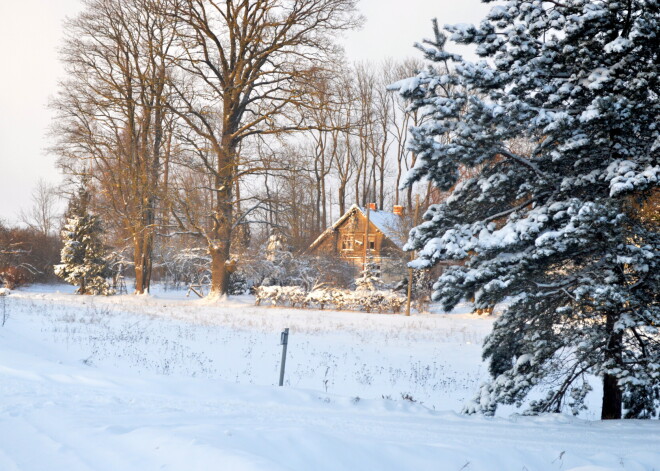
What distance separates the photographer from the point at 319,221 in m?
46.8

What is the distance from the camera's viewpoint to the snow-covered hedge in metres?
27.0

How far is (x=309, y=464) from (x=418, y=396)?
5.15 meters

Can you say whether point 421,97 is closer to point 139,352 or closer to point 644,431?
point 644,431

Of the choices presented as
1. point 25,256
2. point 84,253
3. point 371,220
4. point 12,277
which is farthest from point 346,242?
point 25,256

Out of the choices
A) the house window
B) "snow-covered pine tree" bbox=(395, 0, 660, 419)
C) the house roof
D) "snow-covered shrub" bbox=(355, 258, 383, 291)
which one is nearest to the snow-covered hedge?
"snow-covered shrub" bbox=(355, 258, 383, 291)

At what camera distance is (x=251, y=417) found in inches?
222

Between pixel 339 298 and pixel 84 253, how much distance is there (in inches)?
679

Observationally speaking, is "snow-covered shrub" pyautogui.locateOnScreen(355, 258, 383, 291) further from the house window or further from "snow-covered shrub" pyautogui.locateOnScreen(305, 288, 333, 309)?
the house window

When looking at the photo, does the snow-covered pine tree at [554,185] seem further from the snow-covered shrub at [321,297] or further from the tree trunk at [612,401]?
the snow-covered shrub at [321,297]

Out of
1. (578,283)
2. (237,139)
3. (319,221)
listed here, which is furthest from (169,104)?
(319,221)

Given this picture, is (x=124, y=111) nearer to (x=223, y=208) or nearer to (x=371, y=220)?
(x=223, y=208)

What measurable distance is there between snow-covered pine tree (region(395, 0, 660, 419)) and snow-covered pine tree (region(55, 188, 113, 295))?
29.9 m

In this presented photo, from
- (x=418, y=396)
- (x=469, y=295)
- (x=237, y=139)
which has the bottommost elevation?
(x=418, y=396)

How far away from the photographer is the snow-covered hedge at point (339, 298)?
26984 millimetres
